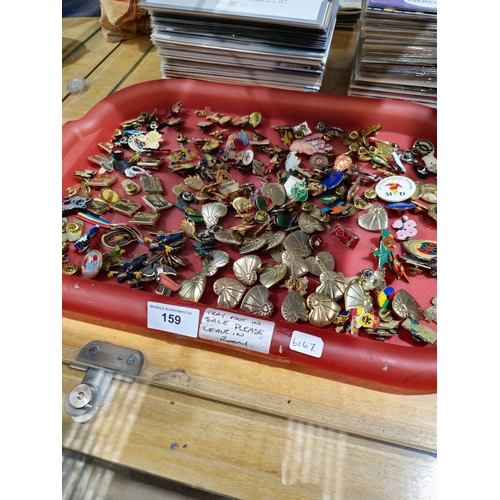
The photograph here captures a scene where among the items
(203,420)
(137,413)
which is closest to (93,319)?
(137,413)

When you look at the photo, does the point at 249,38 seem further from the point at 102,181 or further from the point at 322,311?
the point at 322,311

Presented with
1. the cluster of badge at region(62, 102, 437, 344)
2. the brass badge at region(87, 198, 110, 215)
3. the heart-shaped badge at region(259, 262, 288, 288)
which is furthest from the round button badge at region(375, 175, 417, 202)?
the brass badge at region(87, 198, 110, 215)

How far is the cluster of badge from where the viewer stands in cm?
110

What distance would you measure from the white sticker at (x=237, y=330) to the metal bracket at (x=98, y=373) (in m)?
0.18

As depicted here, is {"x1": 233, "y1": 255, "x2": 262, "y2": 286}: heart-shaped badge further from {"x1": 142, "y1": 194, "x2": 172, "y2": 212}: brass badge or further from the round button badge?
the round button badge

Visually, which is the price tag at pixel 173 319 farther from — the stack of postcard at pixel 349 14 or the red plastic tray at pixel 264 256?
the stack of postcard at pixel 349 14

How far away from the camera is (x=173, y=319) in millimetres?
1040

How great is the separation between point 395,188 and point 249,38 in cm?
72

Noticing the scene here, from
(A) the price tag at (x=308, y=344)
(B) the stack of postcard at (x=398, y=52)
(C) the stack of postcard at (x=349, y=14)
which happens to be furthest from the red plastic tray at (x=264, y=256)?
(C) the stack of postcard at (x=349, y=14)

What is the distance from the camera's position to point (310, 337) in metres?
0.98

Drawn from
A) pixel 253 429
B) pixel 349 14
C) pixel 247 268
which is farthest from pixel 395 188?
pixel 349 14

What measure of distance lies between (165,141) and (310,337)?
918 millimetres

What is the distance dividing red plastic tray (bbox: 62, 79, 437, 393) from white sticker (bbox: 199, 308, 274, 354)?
19 mm

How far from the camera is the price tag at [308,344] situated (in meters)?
0.97
